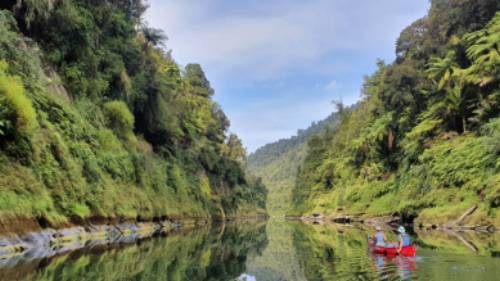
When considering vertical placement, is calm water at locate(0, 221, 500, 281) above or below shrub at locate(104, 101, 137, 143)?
below

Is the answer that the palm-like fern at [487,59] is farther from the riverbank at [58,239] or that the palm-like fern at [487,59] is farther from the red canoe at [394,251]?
the riverbank at [58,239]

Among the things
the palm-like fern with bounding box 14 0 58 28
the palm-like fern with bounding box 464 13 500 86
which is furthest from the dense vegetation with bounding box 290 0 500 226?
the palm-like fern with bounding box 14 0 58 28

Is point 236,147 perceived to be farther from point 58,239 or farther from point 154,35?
point 58,239

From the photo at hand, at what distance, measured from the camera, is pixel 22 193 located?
45.7ft

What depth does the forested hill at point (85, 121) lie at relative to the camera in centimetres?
1470

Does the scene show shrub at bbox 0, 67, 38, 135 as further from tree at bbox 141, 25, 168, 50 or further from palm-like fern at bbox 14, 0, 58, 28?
tree at bbox 141, 25, 168, 50

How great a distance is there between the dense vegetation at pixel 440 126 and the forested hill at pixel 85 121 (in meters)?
18.2

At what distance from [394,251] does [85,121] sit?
16.9 meters

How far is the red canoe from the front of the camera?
45.0ft

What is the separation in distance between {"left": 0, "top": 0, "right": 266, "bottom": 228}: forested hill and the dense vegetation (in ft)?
59.6

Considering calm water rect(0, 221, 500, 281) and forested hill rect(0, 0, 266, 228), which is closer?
calm water rect(0, 221, 500, 281)

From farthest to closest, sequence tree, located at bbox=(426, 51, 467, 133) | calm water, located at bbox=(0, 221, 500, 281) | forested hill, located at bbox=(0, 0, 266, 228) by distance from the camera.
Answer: tree, located at bbox=(426, 51, 467, 133), forested hill, located at bbox=(0, 0, 266, 228), calm water, located at bbox=(0, 221, 500, 281)

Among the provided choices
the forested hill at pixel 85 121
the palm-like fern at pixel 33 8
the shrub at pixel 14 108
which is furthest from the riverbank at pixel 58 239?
the palm-like fern at pixel 33 8

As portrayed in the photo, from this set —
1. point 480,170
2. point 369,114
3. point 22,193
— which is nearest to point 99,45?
point 22,193
